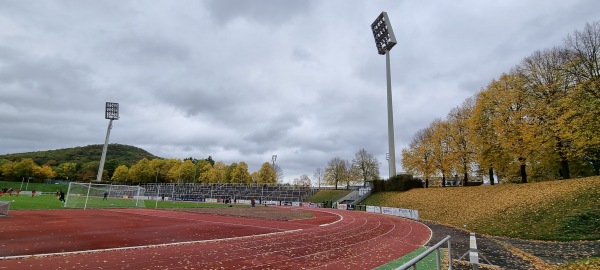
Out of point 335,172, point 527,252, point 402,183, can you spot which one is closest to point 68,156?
point 335,172

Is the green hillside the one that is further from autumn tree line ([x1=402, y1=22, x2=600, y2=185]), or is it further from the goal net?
autumn tree line ([x1=402, y1=22, x2=600, y2=185])

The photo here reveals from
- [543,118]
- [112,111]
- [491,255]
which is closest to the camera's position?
[491,255]

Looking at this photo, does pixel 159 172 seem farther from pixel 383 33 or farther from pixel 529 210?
pixel 529 210

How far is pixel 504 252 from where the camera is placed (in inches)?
585

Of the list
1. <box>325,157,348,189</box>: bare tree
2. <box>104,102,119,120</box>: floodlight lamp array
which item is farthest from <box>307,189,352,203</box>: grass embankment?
<box>104,102,119,120</box>: floodlight lamp array

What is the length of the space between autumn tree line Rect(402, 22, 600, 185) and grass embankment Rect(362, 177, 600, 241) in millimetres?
3684

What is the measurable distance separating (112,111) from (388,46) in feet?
302

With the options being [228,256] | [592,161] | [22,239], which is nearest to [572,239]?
[228,256]

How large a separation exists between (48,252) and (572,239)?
25957 millimetres

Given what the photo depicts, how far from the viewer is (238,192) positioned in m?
88.4

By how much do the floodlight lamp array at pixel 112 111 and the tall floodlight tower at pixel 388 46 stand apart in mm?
87750

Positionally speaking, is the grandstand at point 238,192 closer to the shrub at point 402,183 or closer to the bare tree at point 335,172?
the bare tree at point 335,172

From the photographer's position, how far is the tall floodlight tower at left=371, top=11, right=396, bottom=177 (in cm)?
5541

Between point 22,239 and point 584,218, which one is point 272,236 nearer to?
point 22,239
